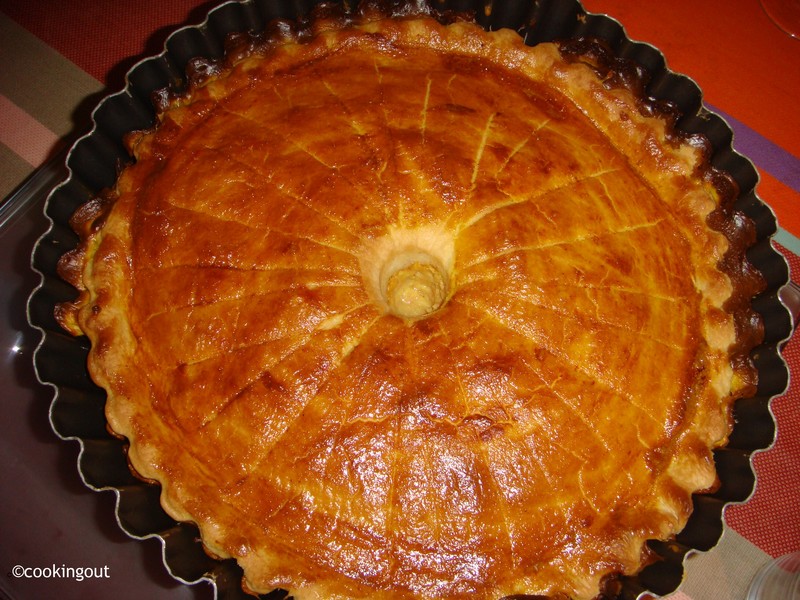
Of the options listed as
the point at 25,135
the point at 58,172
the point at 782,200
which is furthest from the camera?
the point at 25,135

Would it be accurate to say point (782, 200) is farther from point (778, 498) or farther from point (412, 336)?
point (412, 336)

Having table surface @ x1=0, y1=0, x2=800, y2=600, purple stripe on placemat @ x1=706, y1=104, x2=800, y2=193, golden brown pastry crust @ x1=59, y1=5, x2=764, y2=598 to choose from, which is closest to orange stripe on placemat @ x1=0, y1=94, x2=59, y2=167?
table surface @ x1=0, y1=0, x2=800, y2=600

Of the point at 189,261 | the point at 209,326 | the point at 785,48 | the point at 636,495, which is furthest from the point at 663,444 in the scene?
the point at 785,48

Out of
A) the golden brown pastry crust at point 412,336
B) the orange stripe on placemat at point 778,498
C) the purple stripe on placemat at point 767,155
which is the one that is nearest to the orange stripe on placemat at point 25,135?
the golden brown pastry crust at point 412,336

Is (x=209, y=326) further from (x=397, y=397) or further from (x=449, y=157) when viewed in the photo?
(x=449, y=157)

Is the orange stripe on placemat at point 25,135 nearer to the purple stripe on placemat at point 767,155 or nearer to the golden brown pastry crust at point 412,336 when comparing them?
the golden brown pastry crust at point 412,336

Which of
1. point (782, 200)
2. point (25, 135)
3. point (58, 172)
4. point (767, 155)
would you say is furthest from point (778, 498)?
point (25, 135)
